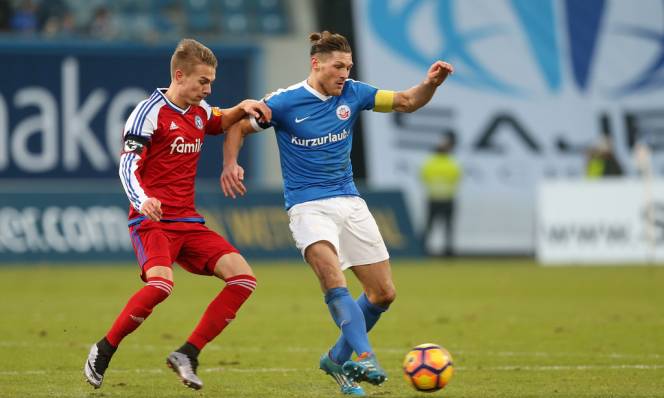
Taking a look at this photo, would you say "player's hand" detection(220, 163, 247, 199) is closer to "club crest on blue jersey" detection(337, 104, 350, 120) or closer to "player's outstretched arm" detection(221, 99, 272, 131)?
"player's outstretched arm" detection(221, 99, 272, 131)

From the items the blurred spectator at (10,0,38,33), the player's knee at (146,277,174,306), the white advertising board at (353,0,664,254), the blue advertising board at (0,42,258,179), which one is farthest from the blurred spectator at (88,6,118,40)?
the player's knee at (146,277,174,306)

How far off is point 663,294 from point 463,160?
9960 millimetres

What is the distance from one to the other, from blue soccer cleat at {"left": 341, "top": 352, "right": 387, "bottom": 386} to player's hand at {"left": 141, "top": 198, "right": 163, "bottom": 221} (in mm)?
1497

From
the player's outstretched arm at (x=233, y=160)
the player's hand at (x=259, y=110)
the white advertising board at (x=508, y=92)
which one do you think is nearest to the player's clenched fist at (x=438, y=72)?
the player's hand at (x=259, y=110)

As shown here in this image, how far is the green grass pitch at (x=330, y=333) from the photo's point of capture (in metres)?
8.75

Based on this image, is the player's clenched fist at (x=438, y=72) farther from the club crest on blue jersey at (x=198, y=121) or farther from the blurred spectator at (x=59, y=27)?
the blurred spectator at (x=59, y=27)

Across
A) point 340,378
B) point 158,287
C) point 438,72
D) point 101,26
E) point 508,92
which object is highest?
point 438,72

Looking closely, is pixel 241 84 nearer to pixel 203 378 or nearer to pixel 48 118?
pixel 48 118

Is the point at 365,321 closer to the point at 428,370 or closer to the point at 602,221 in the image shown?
the point at 428,370

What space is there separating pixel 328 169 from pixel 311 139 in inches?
9.3

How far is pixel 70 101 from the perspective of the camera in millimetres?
26094

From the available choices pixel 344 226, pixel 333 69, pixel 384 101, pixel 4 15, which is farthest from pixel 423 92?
pixel 4 15

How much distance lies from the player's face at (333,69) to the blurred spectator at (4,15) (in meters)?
18.9

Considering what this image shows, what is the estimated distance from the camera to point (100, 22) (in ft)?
86.9
